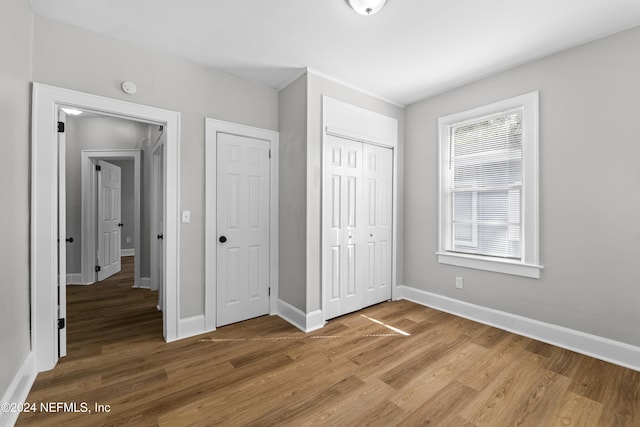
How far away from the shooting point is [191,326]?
2723 mm

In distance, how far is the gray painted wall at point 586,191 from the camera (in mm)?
2203

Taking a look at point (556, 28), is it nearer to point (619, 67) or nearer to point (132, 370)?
point (619, 67)

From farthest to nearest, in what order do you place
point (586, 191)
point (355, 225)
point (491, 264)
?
point (355, 225)
point (491, 264)
point (586, 191)

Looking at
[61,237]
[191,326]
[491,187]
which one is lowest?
[191,326]

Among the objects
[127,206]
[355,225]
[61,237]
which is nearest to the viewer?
[61,237]

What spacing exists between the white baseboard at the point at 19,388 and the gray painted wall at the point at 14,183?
0.16 feet

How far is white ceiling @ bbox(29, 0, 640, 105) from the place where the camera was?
2.00m

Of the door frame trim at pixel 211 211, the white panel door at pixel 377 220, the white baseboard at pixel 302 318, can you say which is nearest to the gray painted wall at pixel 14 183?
the door frame trim at pixel 211 211

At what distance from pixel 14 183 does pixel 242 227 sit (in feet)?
5.61

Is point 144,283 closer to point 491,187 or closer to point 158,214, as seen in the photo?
point 158,214

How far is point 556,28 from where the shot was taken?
2213 mm

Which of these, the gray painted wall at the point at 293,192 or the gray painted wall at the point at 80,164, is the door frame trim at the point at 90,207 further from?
the gray painted wall at the point at 293,192

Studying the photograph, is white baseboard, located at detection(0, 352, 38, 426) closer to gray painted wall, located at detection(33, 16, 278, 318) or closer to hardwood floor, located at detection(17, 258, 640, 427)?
hardwood floor, located at detection(17, 258, 640, 427)

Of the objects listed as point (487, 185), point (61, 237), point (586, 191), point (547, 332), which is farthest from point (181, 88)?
point (547, 332)
